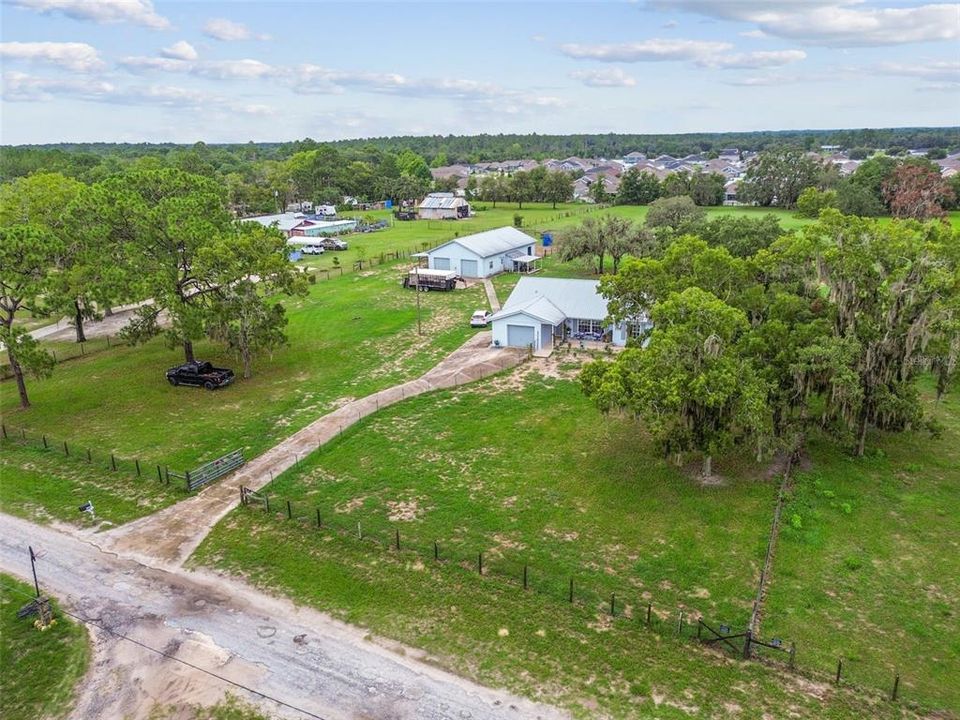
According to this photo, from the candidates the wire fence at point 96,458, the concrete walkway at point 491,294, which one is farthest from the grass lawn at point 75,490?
the concrete walkway at point 491,294

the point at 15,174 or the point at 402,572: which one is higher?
the point at 15,174

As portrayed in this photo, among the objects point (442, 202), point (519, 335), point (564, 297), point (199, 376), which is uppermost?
point (442, 202)

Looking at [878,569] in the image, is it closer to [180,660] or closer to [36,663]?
[180,660]

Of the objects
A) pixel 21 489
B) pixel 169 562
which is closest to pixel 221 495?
pixel 169 562

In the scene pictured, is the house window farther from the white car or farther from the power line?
the power line

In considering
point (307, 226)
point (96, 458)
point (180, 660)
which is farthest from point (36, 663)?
point (307, 226)

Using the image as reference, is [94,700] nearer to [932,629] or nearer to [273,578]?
[273,578]
